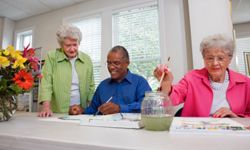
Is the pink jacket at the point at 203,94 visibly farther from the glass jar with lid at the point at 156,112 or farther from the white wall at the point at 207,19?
the white wall at the point at 207,19

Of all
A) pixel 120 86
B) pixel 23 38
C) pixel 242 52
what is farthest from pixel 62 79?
pixel 23 38

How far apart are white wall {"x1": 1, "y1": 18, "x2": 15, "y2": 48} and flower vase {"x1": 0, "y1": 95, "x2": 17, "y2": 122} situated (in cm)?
374

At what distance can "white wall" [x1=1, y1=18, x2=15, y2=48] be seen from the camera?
415cm

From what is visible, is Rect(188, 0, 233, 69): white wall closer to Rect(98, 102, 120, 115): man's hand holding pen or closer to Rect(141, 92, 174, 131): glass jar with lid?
Rect(98, 102, 120, 115): man's hand holding pen

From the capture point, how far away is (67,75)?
155cm

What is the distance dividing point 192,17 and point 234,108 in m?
1.48

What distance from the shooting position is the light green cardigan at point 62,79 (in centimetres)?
152

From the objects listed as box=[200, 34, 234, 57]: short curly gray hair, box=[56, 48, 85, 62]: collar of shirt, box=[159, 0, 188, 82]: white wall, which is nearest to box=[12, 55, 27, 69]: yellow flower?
box=[56, 48, 85, 62]: collar of shirt

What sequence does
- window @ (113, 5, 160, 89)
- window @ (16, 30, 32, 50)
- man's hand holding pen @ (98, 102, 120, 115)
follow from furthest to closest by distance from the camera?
window @ (16, 30, 32, 50) → window @ (113, 5, 160, 89) → man's hand holding pen @ (98, 102, 120, 115)

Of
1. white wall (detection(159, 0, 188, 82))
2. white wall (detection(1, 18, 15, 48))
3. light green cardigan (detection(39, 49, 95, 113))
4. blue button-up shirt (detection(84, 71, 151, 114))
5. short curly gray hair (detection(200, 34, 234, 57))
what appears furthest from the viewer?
white wall (detection(1, 18, 15, 48))

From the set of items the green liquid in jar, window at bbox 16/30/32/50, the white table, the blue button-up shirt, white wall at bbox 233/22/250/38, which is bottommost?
the white table

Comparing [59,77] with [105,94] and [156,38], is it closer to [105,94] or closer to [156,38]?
[105,94]

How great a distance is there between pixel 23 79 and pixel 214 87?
3.65 ft

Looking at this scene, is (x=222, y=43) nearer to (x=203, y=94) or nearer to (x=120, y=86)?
(x=203, y=94)
